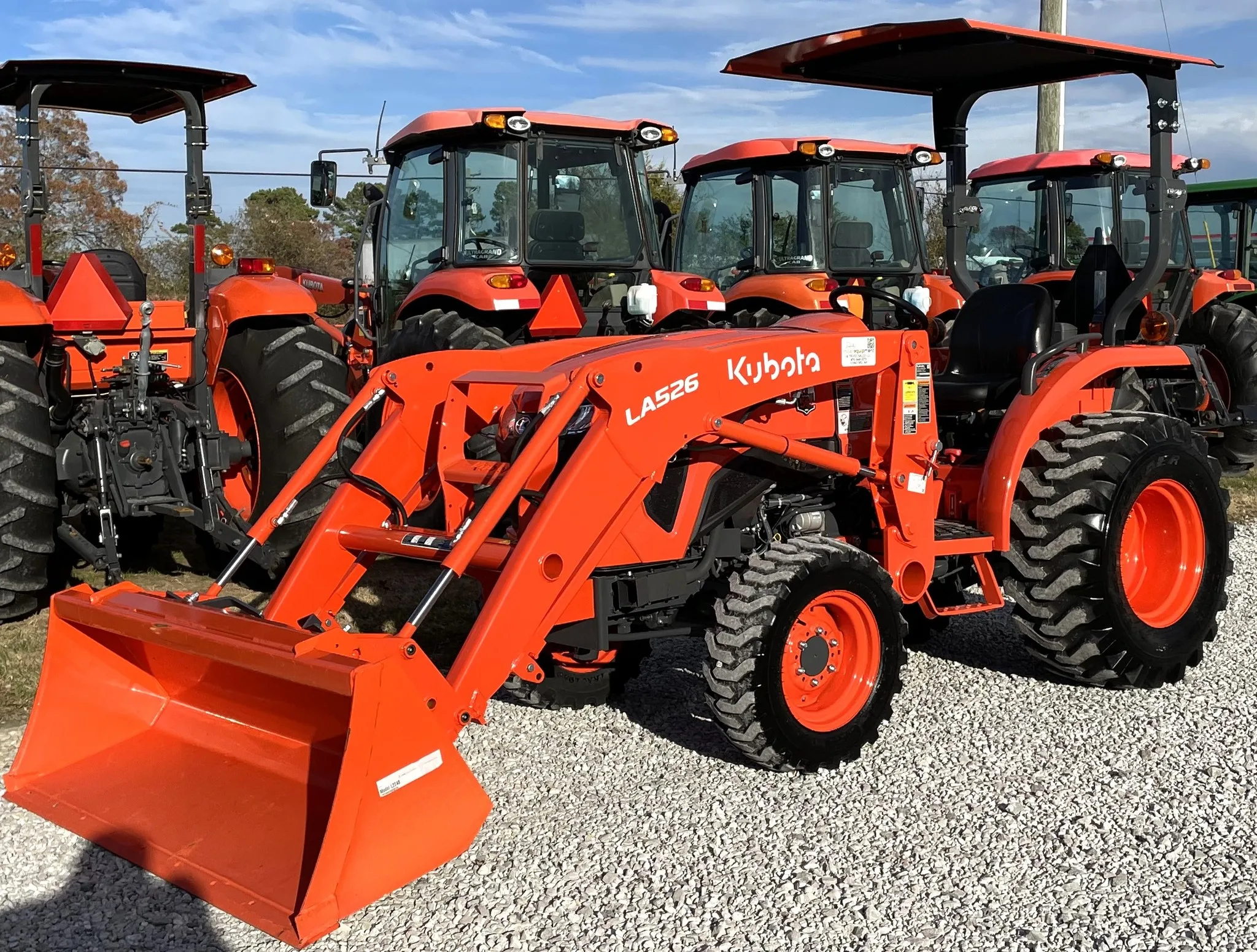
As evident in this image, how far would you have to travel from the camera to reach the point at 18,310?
5133 millimetres

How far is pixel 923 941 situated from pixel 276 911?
145 cm

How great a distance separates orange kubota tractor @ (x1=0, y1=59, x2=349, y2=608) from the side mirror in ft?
5.75

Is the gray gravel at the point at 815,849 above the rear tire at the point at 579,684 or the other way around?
the other way around

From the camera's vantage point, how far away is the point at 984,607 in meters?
4.54

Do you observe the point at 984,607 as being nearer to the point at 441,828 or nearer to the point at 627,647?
the point at 627,647

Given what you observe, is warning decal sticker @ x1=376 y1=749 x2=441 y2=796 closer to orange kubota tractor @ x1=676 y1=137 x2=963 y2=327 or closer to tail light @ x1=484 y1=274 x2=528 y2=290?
tail light @ x1=484 y1=274 x2=528 y2=290

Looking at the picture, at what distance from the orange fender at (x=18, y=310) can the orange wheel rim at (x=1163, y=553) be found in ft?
14.6

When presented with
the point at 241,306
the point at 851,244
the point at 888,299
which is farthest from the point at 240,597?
the point at 851,244

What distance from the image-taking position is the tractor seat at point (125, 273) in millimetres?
6375

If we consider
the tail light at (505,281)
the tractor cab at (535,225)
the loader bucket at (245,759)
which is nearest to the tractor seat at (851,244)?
the tractor cab at (535,225)

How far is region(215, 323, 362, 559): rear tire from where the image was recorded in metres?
5.68

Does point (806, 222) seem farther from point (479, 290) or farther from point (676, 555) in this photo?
Answer: point (676, 555)

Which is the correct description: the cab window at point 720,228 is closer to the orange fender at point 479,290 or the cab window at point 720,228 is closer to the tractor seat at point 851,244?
the tractor seat at point 851,244

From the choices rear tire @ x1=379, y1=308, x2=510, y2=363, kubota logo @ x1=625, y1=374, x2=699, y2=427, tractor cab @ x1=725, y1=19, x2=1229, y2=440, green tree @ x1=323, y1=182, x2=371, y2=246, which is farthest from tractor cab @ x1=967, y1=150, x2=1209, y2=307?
green tree @ x1=323, y1=182, x2=371, y2=246
